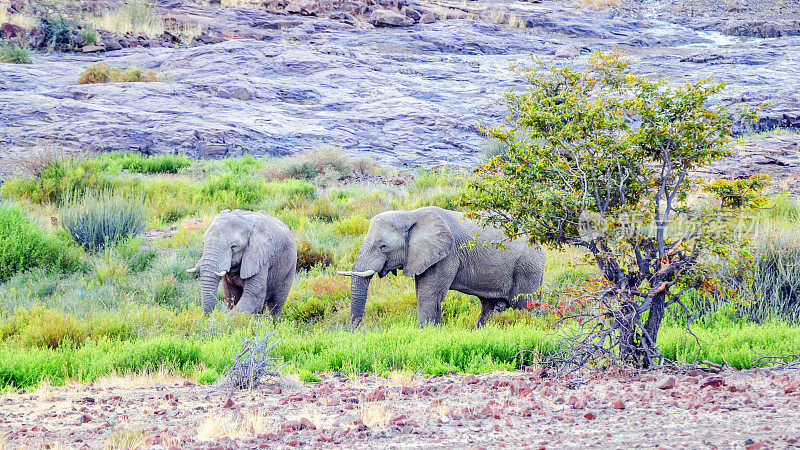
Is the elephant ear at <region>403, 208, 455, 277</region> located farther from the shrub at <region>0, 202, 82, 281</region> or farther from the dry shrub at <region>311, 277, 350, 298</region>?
the shrub at <region>0, 202, 82, 281</region>

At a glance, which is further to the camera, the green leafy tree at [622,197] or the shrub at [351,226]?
the shrub at [351,226]

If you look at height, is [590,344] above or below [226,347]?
above

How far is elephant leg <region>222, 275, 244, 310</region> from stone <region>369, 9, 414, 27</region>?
29715mm

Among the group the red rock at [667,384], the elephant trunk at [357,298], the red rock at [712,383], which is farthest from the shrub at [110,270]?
the red rock at [712,383]

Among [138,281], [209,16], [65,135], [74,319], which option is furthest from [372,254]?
[209,16]

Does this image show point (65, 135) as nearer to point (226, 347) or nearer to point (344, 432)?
point (226, 347)

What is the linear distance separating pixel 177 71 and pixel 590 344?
2572 centimetres

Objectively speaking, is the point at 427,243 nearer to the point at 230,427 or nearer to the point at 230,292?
the point at 230,292

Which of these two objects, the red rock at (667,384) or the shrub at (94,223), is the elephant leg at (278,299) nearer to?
the shrub at (94,223)

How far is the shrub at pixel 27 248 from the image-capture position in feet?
39.4

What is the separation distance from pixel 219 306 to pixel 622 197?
6275 millimetres

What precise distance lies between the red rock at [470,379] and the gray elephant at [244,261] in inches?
153

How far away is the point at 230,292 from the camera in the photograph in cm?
1042

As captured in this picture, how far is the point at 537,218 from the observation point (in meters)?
7.02
